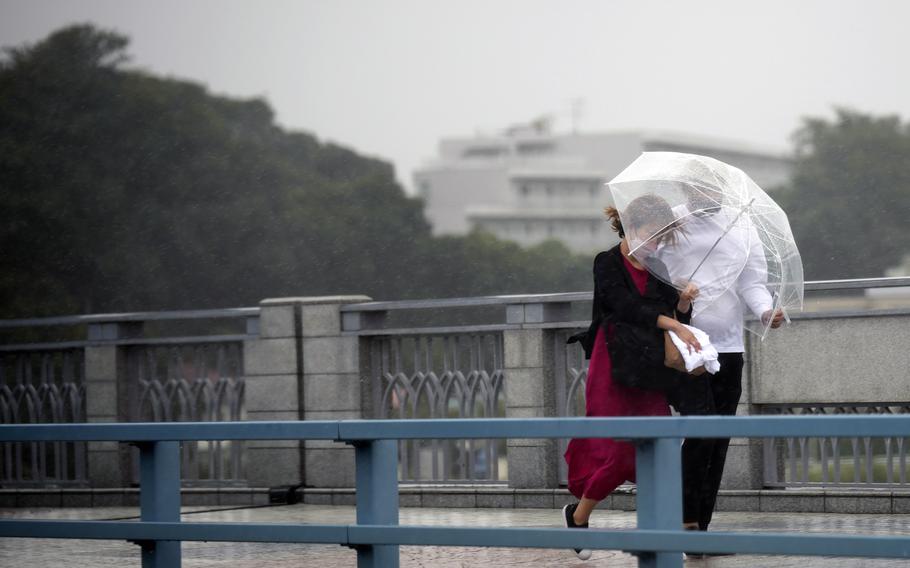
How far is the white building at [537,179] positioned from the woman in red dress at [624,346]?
147672 mm

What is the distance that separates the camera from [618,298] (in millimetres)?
7398

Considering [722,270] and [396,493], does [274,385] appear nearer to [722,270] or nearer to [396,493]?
[722,270]

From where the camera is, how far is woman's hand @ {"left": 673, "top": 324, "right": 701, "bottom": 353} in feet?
23.8

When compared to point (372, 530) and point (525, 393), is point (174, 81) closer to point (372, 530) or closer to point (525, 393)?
point (525, 393)

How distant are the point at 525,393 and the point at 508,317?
541 millimetres

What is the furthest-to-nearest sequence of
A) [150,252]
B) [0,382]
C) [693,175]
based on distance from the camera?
[150,252]
[0,382]
[693,175]

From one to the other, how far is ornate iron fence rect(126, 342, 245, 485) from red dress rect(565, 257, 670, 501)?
5688 millimetres

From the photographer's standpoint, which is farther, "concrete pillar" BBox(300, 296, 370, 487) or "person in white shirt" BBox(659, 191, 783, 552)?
"concrete pillar" BBox(300, 296, 370, 487)

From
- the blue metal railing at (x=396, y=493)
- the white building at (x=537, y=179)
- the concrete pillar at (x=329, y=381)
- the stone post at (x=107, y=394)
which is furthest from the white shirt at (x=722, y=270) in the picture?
the white building at (x=537, y=179)

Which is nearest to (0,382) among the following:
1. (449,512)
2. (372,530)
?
(449,512)

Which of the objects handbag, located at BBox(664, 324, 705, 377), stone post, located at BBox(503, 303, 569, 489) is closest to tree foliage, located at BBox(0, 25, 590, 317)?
stone post, located at BBox(503, 303, 569, 489)

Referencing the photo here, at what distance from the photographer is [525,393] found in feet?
36.9

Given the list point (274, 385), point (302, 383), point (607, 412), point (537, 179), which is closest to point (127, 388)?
point (274, 385)

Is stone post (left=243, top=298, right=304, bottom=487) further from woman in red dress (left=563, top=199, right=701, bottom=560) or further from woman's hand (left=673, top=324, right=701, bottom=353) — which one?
woman's hand (left=673, top=324, right=701, bottom=353)
